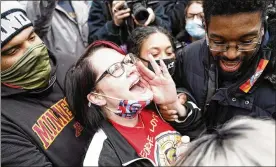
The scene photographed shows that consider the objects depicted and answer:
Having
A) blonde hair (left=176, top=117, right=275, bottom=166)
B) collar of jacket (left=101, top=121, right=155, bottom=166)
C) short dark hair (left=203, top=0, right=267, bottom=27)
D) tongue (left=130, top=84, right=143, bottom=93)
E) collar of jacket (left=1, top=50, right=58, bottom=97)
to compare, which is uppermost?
short dark hair (left=203, top=0, right=267, bottom=27)

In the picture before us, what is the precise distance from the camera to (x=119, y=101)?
1.85 metres

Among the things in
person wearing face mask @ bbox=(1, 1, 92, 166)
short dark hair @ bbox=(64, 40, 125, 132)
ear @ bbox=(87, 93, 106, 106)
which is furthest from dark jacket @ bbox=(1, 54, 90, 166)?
ear @ bbox=(87, 93, 106, 106)

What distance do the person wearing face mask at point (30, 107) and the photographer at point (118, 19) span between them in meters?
0.87

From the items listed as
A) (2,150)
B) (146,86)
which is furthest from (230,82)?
(2,150)

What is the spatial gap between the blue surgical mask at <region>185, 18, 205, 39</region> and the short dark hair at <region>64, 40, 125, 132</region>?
1.41m

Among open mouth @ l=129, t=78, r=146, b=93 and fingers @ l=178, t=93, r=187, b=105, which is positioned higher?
open mouth @ l=129, t=78, r=146, b=93

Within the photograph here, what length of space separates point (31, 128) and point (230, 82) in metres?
1.15

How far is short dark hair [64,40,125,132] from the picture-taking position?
6.18 ft

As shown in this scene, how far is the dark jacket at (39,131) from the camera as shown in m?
1.83

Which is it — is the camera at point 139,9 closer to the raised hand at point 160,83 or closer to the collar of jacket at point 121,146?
the raised hand at point 160,83

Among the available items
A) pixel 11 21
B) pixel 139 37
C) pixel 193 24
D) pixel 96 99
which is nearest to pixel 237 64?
pixel 96 99

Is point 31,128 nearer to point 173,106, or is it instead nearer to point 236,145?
point 173,106

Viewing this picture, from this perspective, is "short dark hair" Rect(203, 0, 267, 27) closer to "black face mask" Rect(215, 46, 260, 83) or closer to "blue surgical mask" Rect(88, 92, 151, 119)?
"black face mask" Rect(215, 46, 260, 83)

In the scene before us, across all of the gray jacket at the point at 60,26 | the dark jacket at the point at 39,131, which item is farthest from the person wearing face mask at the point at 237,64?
the gray jacket at the point at 60,26
